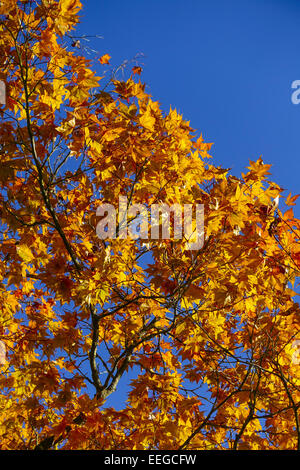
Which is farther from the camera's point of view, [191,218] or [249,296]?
[249,296]

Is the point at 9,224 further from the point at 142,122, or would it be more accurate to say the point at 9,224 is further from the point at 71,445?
the point at 71,445

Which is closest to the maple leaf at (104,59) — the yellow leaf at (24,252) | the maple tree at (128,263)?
the maple tree at (128,263)

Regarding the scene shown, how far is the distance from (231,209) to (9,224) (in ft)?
7.62

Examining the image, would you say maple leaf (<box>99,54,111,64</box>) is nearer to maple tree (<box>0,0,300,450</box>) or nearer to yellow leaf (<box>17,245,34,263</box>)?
maple tree (<box>0,0,300,450</box>)

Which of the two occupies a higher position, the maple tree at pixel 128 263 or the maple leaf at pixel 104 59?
the maple leaf at pixel 104 59

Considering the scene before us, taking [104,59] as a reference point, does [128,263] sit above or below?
below

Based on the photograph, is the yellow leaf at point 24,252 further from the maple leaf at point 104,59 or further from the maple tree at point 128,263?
the maple leaf at point 104,59

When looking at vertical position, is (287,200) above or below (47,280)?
above

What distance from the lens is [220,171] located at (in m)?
4.29

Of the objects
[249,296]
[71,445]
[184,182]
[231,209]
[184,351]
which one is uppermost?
[184,182]

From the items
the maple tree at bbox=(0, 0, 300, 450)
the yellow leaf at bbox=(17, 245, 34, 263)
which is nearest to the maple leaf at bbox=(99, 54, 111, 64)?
the maple tree at bbox=(0, 0, 300, 450)

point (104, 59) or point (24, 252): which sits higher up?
point (104, 59)

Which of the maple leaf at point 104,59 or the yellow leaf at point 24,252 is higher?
the maple leaf at point 104,59

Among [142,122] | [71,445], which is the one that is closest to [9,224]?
[142,122]
